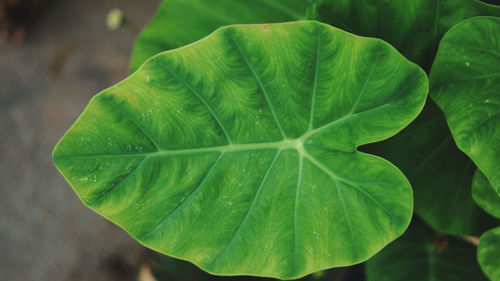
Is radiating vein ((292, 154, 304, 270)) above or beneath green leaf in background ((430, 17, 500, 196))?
beneath

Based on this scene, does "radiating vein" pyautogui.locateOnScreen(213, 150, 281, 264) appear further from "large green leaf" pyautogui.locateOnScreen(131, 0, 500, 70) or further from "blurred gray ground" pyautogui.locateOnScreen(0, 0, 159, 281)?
"blurred gray ground" pyautogui.locateOnScreen(0, 0, 159, 281)

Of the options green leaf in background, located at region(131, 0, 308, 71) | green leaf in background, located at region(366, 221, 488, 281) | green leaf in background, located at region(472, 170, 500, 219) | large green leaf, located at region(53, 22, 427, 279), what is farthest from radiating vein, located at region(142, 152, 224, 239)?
green leaf in background, located at region(366, 221, 488, 281)

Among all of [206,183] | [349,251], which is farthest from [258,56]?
[349,251]

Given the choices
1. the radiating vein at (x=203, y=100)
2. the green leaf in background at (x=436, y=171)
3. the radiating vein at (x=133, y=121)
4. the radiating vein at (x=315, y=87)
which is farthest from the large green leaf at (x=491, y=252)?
the radiating vein at (x=133, y=121)

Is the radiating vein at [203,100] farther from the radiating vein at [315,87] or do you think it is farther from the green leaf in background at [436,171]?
the green leaf in background at [436,171]

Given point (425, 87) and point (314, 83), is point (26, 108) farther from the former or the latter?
point (425, 87)
